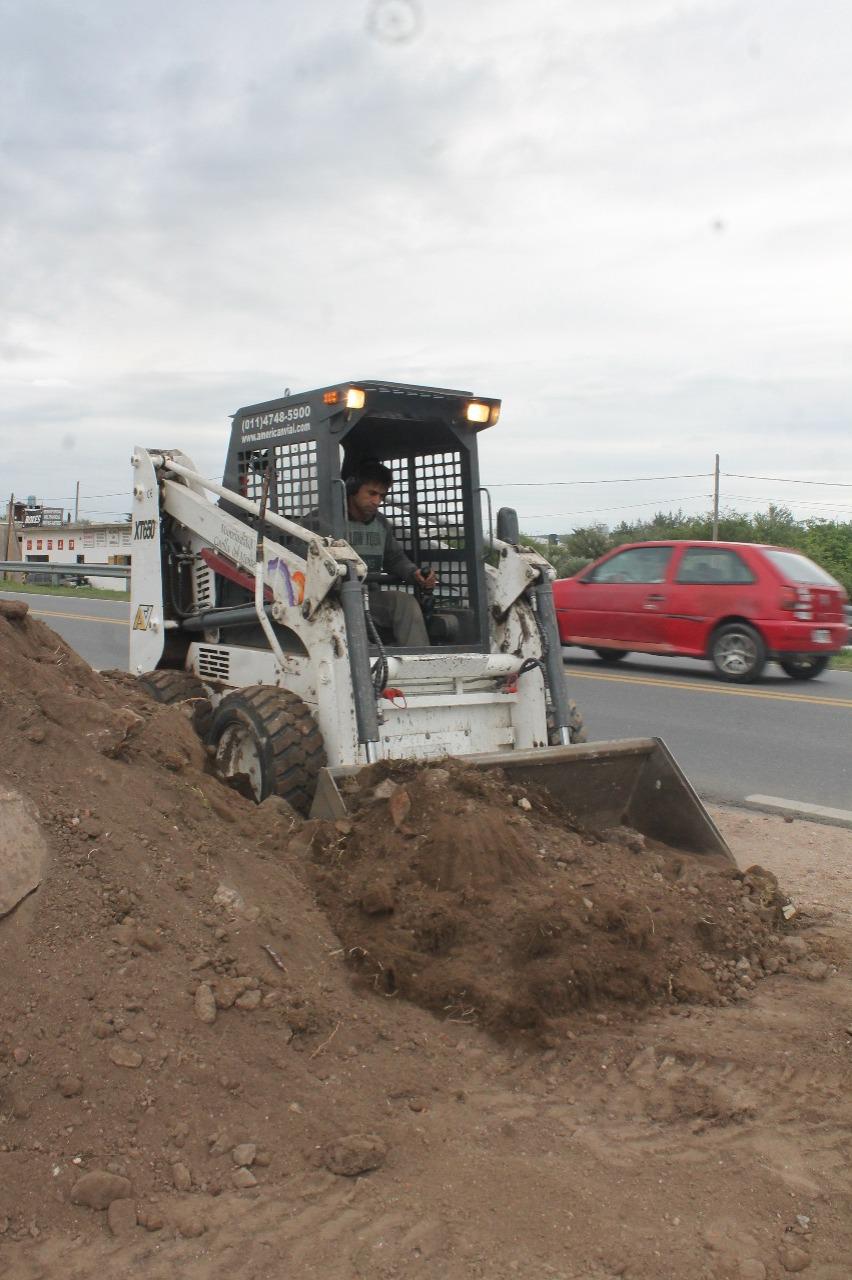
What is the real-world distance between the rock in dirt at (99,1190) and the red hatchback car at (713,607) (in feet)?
37.3

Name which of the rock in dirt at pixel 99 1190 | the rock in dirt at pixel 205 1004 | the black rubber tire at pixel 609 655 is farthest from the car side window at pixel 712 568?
the rock in dirt at pixel 99 1190

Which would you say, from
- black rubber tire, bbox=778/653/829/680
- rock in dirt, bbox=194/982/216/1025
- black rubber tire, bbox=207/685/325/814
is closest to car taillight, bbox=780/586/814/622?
black rubber tire, bbox=778/653/829/680

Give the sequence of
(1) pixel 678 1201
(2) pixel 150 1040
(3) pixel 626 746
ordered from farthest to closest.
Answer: (3) pixel 626 746, (2) pixel 150 1040, (1) pixel 678 1201

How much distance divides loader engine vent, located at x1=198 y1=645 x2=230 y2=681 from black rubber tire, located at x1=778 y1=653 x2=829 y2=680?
835 cm

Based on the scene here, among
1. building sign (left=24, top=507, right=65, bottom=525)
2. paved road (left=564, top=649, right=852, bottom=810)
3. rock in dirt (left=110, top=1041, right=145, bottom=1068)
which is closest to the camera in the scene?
rock in dirt (left=110, top=1041, right=145, bottom=1068)

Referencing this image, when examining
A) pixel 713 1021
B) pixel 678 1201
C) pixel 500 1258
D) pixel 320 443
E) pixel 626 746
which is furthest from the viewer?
pixel 320 443

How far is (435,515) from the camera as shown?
7.38m

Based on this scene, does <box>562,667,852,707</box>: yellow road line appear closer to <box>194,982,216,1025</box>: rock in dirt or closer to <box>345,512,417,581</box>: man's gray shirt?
<box>345,512,417,581</box>: man's gray shirt

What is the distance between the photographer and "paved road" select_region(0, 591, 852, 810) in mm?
8625

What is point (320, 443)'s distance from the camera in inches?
256

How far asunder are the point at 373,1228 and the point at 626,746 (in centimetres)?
322

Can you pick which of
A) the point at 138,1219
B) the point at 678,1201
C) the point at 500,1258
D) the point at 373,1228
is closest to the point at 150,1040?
the point at 138,1219

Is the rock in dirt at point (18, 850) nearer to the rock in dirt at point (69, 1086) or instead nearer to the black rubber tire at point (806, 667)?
the rock in dirt at point (69, 1086)

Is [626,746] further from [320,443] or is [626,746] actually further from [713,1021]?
[320,443]
